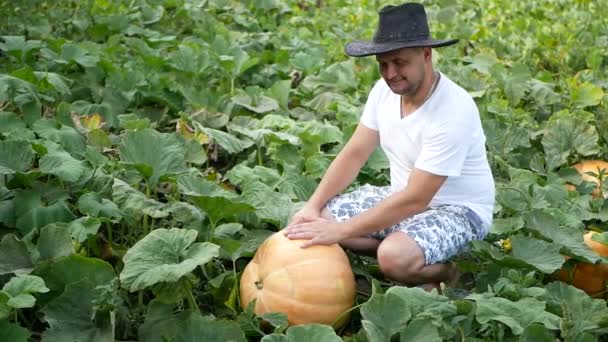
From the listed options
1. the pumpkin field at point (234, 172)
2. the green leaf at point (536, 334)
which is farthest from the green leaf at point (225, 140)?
the green leaf at point (536, 334)

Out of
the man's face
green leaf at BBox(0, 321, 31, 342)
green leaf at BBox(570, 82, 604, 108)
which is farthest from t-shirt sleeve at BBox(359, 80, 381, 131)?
green leaf at BBox(570, 82, 604, 108)

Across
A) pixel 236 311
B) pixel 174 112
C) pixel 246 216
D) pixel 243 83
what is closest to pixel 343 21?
pixel 243 83

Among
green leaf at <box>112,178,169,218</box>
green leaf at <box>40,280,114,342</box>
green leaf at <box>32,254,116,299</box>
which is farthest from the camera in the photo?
green leaf at <box>112,178,169,218</box>

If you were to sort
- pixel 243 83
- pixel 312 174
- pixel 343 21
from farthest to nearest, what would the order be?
pixel 343 21 < pixel 243 83 < pixel 312 174

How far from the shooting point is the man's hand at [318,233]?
3.31 meters

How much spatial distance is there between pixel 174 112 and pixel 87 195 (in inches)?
62.0

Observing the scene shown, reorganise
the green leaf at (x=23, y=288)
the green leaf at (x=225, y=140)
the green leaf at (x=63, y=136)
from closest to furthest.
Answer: the green leaf at (x=23, y=288) < the green leaf at (x=63, y=136) < the green leaf at (x=225, y=140)

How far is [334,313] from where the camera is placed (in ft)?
10.5

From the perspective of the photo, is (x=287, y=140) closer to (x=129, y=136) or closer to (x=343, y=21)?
(x=129, y=136)

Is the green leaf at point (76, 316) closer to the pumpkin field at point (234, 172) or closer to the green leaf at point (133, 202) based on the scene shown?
the pumpkin field at point (234, 172)

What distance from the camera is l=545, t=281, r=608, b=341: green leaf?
9.66 ft

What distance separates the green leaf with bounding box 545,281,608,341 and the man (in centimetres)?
44

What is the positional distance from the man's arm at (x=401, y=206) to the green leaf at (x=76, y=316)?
95cm

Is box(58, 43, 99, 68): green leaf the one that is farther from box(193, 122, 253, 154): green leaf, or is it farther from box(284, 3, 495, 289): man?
box(284, 3, 495, 289): man
